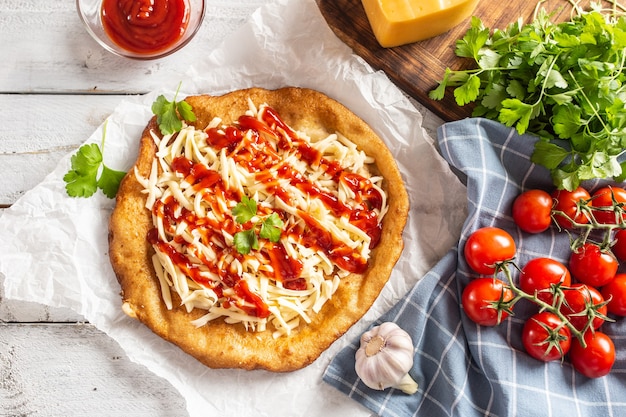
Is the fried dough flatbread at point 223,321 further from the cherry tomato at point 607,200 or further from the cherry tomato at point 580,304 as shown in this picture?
the cherry tomato at point 607,200

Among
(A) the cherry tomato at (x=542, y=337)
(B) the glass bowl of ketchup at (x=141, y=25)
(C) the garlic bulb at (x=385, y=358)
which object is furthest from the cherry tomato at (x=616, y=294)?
(B) the glass bowl of ketchup at (x=141, y=25)

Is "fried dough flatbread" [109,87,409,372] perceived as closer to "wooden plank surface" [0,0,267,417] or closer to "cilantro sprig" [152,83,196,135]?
"cilantro sprig" [152,83,196,135]

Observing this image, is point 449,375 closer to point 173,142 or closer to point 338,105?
point 338,105

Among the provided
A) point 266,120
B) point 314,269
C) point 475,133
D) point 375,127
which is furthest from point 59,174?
point 475,133

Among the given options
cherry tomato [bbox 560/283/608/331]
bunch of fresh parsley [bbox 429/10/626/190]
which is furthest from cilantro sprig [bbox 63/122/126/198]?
cherry tomato [bbox 560/283/608/331]

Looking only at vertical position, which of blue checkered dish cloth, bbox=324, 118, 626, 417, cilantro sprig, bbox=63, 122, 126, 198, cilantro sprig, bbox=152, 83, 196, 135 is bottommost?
blue checkered dish cloth, bbox=324, 118, 626, 417

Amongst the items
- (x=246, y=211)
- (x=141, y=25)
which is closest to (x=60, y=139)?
(x=141, y=25)
